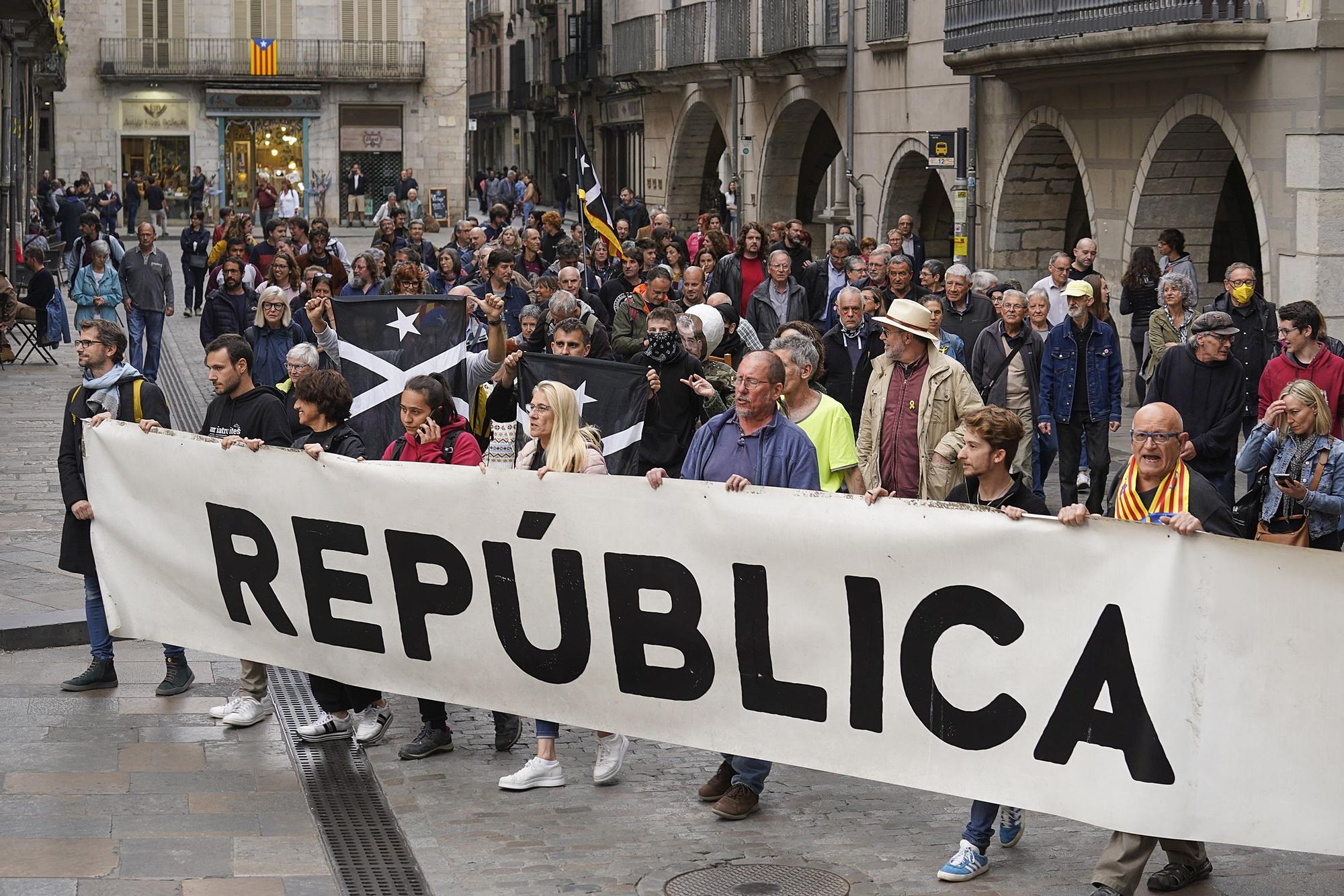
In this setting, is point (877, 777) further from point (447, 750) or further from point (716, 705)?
point (447, 750)

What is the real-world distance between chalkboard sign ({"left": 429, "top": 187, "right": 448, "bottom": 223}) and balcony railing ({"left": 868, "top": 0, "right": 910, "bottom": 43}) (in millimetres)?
27248

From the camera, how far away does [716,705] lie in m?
6.73

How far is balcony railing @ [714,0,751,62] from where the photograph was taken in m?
32.8

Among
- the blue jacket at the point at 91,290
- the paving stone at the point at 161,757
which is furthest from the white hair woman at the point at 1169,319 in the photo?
the blue jacket at the point at 91,290

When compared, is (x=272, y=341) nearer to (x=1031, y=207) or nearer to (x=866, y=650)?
(x=866, y=650)

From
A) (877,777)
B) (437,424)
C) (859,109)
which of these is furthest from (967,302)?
(859,109)

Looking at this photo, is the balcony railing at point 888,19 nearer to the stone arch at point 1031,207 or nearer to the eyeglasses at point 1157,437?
the stone arch at point 1031,207

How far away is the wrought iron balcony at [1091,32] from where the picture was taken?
17094 mm

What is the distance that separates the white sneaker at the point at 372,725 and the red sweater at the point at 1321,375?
5.03 metres

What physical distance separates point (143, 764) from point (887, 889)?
3091mm

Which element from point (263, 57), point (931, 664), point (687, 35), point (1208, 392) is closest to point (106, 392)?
point (931, 664)

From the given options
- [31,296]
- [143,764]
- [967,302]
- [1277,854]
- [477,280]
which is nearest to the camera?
[1277,854]

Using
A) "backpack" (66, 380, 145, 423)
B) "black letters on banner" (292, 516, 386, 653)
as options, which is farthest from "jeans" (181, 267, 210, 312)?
"black letters on banner" (292, 516, 386, 653)

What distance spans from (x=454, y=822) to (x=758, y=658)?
135cm
